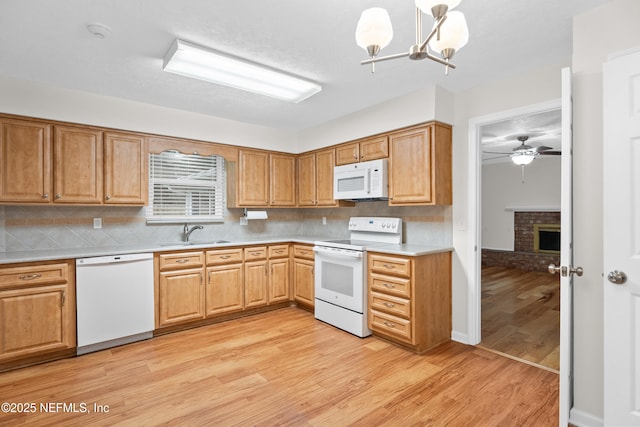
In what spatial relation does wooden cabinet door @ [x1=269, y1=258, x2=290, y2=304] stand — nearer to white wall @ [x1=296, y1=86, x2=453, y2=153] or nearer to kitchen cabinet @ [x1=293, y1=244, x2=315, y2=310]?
kitchen cabinet @ [x1=293, y1=244, x2=315, y2=310]

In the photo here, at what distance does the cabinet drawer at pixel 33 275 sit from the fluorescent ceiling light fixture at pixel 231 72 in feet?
6.42

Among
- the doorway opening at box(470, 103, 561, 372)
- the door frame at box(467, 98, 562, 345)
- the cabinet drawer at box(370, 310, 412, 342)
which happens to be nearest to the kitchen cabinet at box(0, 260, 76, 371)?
the cabinet drawer at box(370, 310, 412, 342)

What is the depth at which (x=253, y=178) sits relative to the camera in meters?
4.43

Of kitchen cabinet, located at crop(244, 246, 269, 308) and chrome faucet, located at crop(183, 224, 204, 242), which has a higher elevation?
chrome faucet, located at crop(183, 224, 204, 242)

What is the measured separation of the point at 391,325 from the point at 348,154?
81.5 inches

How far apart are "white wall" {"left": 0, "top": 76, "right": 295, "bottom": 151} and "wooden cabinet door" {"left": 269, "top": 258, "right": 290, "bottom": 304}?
164 centimetres

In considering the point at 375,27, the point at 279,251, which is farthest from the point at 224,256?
the point at 375,27

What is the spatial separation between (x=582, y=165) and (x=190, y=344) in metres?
3.50

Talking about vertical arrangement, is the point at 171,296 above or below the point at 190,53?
below

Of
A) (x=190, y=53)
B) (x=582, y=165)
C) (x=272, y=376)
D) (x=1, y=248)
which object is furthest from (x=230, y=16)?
(x=1, y=248)

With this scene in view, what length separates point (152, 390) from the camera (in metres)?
2.36

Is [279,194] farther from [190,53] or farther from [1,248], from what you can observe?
[1,248]

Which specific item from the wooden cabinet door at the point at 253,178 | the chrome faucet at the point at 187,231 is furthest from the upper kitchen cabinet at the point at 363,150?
the chrome faucet at the point at 187,231

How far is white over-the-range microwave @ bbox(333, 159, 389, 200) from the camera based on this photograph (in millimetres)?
3564
